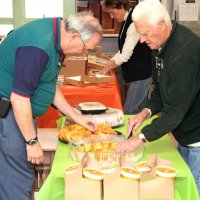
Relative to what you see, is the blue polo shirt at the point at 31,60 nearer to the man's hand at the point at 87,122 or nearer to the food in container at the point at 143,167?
the man's hand at the point at 87,122

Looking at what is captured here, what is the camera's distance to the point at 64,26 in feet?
6.25

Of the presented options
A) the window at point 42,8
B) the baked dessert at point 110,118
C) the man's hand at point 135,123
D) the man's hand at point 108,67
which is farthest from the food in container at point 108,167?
the window at point 42,8

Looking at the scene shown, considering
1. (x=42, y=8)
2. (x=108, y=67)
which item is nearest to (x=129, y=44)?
(x=108, y=67)

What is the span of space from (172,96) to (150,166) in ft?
1.07

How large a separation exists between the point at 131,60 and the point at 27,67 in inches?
83.7

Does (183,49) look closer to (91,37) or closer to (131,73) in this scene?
(91,37)

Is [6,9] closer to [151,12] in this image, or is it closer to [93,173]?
[151,12]

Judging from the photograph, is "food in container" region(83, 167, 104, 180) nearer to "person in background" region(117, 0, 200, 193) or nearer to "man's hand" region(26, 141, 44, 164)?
"person in background" region(117, 0, 200, 193)

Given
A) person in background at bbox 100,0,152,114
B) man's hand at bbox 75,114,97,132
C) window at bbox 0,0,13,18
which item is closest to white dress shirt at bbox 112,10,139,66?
person in background at bbox 100,0,152,114

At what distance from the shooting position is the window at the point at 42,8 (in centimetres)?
584

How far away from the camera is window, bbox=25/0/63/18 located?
5844 millimetres

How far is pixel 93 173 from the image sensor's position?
5.31 feet

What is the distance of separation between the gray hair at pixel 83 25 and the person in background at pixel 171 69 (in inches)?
7.3

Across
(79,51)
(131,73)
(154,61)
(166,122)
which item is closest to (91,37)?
(79,51)
